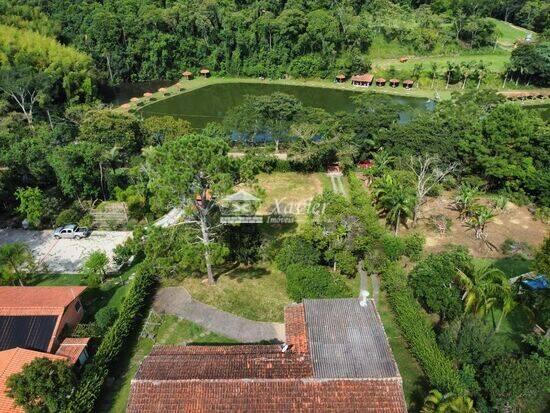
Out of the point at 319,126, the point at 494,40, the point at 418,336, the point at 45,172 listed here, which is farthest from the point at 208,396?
the point at 494,40

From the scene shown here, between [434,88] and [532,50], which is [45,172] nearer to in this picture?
[434,88]

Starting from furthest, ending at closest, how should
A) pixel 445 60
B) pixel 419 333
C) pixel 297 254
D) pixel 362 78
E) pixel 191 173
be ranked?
1. pixel 445 60
2. pixel 362 78
3. pixel 297 254
4. pixel 191 173
5. pixel 419 333

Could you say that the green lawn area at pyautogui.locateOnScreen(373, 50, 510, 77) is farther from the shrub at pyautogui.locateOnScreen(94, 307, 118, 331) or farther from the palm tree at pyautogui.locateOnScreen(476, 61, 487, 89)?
the shrub at pyautogui.locateOnScreen(94, 307, 118, 331)

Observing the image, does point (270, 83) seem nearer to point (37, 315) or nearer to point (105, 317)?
point (105, 317)

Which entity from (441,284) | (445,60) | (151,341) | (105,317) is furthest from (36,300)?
(445,60)

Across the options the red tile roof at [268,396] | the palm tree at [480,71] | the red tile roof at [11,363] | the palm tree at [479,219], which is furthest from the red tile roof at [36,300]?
the palm tree at [480,71]
